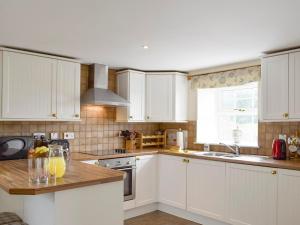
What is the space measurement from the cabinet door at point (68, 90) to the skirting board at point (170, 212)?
1.55 meters

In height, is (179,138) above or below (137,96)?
below

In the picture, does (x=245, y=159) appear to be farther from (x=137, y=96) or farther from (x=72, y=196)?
(x=72, y=196)

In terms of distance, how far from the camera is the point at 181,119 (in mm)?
4363

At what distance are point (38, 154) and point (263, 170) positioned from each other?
2263mm

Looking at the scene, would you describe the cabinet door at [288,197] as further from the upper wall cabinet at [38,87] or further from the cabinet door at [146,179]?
the upper wall cabinet at [38,87]

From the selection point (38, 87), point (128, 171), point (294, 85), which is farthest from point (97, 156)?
point (294, 85)

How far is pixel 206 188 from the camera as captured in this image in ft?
11.3

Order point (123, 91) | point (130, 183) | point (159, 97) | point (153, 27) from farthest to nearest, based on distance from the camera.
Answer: point (159, 97) → point (123, 91) → point (130, 183) → point (153, 27)

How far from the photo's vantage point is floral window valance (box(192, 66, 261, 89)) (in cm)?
357

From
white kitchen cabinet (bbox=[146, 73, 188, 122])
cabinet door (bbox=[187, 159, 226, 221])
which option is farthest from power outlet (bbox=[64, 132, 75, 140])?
cabinet door (bbox=[187, 159, 226, 221])

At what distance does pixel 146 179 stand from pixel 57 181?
2.19 meters

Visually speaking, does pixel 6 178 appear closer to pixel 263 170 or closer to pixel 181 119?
pixel 263 170

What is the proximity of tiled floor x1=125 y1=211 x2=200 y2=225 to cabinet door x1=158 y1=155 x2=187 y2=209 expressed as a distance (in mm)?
178

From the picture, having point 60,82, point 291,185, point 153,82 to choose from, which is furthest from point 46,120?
point 291,185
